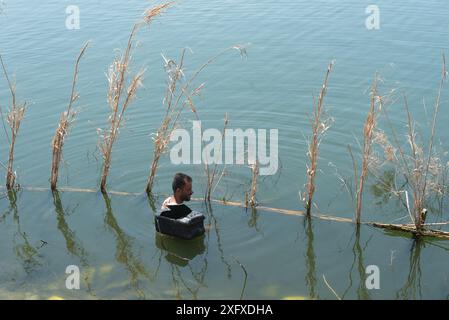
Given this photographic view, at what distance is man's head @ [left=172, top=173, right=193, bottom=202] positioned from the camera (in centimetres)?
803

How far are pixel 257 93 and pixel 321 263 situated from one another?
5639 millimetres

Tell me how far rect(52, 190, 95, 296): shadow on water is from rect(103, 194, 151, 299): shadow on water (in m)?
0.44

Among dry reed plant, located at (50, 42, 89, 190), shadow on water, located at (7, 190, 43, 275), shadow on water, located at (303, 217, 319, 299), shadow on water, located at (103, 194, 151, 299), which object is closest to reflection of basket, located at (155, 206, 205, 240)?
shadow on water, located at (103, 194, 151, 299)

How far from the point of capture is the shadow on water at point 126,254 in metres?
7.92

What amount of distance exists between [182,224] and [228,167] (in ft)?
8.03

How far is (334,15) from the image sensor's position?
16.7 meters

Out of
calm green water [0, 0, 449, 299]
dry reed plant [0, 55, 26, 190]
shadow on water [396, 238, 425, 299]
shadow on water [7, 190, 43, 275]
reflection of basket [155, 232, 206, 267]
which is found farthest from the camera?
dry reed plant [0, 55, 26, 190]

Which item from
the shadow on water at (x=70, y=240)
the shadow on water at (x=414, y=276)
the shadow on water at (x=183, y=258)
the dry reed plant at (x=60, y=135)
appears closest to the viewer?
the shadow on water at (x=414, y=276)

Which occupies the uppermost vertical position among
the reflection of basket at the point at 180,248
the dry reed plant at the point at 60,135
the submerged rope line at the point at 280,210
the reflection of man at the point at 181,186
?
the dry reed plant at the point at 60,135

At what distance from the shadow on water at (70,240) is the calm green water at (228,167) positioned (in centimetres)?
3

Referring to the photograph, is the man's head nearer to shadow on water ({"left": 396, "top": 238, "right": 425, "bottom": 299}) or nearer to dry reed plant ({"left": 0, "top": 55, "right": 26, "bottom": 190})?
shadow on water ({"left": 396, "top": 238, "right": 425, "bottom": 299})

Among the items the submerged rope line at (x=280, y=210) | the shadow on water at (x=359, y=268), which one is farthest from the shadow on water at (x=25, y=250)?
the shadow on water at (x=359, y=268)

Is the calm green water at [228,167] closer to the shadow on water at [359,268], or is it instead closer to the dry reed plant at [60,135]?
the shadow on water at [359,268]

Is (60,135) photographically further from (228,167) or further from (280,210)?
(280,210)
